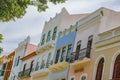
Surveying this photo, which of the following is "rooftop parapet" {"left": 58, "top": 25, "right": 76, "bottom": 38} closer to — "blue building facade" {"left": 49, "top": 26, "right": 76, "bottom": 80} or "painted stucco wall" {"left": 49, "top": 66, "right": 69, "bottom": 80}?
"blue building facade" {"left": 49, "top": 26, "right": 76, "bottom": 80}

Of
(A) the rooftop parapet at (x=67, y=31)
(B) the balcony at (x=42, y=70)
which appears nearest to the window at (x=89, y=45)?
(A) the rooftop parapet at (x=67, y=31)

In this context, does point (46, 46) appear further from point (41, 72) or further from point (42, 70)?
point (41, 72)

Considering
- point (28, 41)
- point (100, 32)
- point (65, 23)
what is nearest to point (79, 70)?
point (100, 32)

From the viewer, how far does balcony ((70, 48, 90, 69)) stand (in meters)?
24.3

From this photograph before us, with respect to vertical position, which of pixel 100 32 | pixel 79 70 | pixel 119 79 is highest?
pixel 100 32

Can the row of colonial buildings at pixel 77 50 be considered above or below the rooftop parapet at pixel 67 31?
below

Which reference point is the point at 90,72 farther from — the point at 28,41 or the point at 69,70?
the point at 28,41

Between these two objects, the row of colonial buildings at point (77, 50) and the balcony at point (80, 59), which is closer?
the row of colonial buildings at point (77, 50)

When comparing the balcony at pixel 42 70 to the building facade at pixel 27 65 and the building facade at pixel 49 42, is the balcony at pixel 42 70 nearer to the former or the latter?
the building facade at pixel 49 42

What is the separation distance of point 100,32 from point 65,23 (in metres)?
10.8

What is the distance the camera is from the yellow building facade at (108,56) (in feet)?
67.3

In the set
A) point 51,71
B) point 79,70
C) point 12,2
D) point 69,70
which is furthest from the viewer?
point 51,71

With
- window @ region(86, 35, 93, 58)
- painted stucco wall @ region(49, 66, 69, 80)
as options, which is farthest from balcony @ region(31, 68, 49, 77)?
window @ region(86, 35, 93, 58)

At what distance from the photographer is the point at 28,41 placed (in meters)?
46.5
